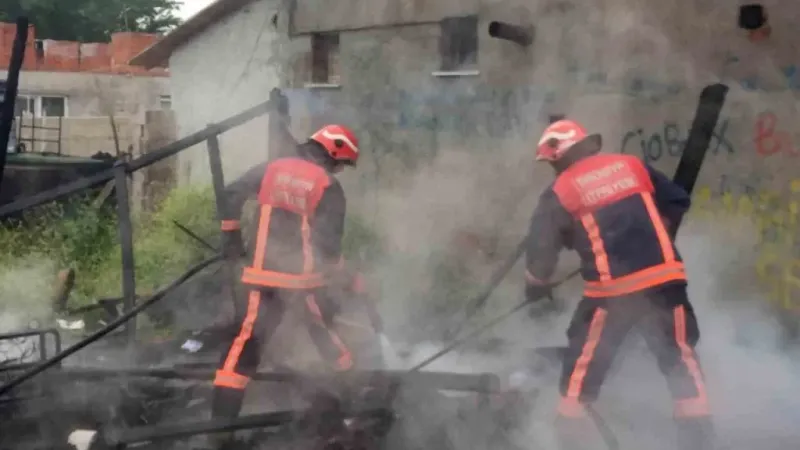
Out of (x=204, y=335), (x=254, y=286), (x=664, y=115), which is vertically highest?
(x=664, y=115)

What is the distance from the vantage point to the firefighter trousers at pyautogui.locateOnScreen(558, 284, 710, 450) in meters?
3.90

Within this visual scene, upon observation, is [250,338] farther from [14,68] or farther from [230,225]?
[14,68]

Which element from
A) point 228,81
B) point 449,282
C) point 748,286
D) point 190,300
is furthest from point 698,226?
point 228,81

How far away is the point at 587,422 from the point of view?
4.05m

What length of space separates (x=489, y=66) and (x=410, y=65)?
2.45 feet

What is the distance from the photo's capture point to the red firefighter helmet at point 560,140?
409cm

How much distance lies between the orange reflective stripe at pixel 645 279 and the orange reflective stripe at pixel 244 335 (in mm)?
1645

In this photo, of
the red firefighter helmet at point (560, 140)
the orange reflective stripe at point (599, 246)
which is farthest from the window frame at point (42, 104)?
the orange reflective stripe at point (599, 246)

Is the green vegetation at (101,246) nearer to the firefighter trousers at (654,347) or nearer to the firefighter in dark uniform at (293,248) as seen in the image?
the firefighter in dark uniform at (293,248)

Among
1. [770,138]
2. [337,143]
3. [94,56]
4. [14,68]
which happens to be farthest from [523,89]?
[94,56]

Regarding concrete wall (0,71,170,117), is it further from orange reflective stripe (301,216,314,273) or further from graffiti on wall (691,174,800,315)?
orange reflective stripe (301,216,314,273)

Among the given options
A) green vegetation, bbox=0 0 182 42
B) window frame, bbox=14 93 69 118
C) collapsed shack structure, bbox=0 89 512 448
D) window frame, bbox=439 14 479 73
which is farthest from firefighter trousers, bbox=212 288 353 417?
window frame, bbox=14 93 69 118

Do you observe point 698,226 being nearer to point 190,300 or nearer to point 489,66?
point 489,66

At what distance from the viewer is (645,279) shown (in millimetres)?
3969
